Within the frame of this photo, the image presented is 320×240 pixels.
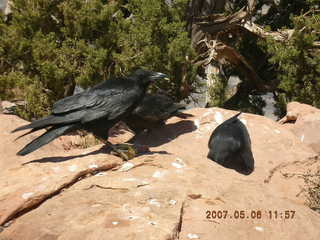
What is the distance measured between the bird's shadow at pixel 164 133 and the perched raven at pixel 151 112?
4.5 inches

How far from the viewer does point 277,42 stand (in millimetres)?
9023

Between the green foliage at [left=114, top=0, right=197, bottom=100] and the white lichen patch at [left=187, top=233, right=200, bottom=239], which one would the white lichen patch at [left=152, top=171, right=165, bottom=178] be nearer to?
the white lichen patch at [left=187, top=233, right=200, bottom=239]

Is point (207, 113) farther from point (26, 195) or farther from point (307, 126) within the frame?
point (26, 195)

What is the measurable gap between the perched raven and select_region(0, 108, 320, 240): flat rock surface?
131 cm

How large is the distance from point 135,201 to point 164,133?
282 centimetres

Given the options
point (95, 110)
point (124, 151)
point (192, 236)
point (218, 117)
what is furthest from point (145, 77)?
point (218, 117)

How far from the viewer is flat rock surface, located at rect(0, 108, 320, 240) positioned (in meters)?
3.35

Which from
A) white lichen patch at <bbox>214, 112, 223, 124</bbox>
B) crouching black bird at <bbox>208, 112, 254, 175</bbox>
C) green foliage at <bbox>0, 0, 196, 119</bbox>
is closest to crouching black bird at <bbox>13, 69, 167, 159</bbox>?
crouching black bird at <bbox>208, 112, 254, 175</bbox>

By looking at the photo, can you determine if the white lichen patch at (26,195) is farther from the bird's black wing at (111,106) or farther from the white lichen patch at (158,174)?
the white lichen patch at (158,174)

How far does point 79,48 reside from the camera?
7.89m

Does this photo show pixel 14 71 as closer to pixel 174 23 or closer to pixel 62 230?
pixel 174 23

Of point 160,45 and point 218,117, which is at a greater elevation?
point 160,45

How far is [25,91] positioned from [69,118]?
3677 mm

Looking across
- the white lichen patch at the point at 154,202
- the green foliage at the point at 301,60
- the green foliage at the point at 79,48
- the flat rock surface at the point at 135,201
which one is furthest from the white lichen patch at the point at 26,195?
the green foliage at the point at 301,60
